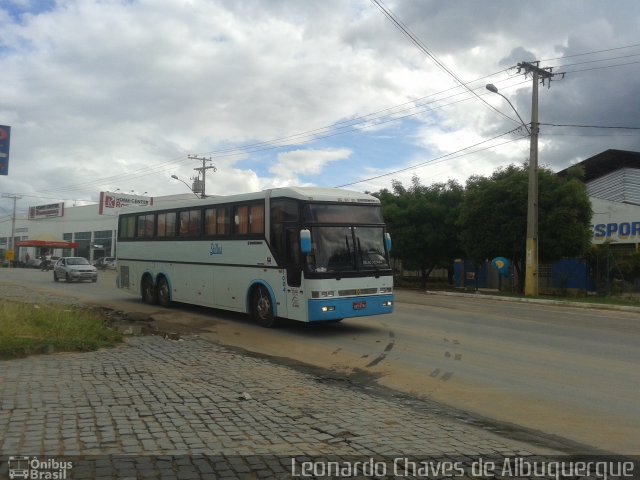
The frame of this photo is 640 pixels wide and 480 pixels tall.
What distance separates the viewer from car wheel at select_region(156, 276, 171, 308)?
17859 millimetres

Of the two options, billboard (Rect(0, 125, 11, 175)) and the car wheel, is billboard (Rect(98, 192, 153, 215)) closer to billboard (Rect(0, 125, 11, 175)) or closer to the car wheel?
the car wheel

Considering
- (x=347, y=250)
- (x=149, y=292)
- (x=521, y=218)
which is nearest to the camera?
(x=347, y=250)

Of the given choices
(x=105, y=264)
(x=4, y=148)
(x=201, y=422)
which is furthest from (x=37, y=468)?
(x=105, y=264)

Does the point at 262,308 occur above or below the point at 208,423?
above

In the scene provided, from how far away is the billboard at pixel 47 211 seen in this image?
284ft

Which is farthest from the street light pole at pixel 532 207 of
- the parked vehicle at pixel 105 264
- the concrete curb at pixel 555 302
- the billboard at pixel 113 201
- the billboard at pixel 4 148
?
the billboard at pixel 113 201

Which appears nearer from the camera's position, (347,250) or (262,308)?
(347,250)

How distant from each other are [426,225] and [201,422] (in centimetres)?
2777

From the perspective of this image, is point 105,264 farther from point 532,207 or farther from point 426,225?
point 532,207

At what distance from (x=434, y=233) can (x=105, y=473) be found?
94.7 ft

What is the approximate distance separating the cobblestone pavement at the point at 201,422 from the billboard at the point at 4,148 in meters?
6.95

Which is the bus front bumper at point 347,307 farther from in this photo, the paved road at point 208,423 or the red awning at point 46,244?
the red awning at point 46,244

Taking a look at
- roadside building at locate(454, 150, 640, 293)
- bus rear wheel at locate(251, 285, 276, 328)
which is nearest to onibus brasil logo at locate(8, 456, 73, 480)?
bus rear wheel at locate(251, 285, 276, 328)

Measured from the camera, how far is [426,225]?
32250 millimetres
